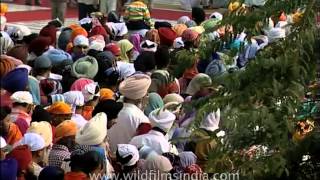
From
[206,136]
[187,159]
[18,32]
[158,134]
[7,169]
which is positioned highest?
[206,136]

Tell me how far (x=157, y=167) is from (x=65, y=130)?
886 mm

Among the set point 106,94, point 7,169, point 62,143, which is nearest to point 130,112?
point 106,94

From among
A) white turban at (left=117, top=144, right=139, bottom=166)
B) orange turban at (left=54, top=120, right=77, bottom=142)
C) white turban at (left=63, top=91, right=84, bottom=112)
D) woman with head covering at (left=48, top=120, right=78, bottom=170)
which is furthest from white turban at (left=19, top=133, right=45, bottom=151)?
white turban at (left=63, top=91, right=84, bottom=112)

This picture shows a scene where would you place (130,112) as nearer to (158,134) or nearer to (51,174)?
(158,134)

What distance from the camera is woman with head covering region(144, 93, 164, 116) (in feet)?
20.7

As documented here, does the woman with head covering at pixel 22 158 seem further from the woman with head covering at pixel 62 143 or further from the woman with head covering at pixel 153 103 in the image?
the woman with head covering at pixel 153 103

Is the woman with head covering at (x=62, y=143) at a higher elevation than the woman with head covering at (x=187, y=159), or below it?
higher

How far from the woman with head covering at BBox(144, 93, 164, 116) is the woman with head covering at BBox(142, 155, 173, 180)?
4.99 feet

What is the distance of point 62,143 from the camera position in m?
5.17

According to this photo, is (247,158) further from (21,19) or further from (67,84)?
(21,19)

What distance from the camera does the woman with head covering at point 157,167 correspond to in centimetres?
468

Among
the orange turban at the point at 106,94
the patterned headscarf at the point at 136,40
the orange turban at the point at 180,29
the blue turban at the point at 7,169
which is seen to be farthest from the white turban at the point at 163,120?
the orange turban at the point at 180,29

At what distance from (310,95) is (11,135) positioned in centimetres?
249

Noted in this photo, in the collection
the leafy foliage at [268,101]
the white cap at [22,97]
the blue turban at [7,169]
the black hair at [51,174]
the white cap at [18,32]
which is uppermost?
the leafy foliage at [268,101]
